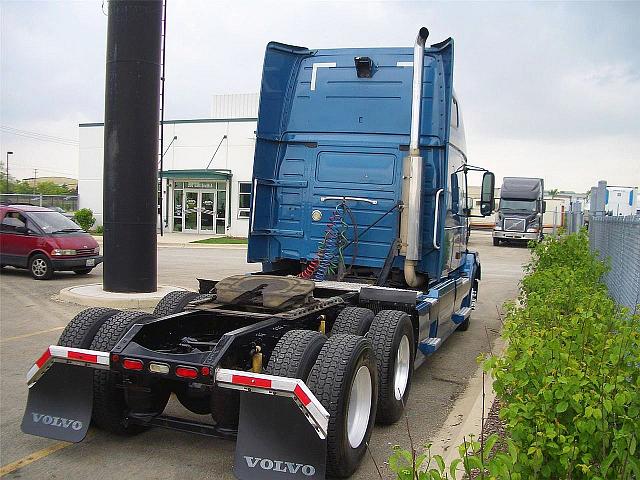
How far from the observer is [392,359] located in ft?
18.1

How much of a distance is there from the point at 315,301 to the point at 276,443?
1991mm

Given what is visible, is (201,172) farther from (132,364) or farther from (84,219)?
(132,364)

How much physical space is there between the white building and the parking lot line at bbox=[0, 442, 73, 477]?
28.8 m

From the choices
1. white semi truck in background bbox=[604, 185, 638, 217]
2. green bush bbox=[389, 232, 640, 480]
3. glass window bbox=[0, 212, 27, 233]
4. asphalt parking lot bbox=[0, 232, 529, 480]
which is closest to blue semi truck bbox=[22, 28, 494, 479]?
asphalt parking lot bbox=[0, 232, 529, 480]

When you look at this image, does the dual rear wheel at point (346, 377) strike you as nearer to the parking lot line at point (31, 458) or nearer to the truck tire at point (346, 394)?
the truck tire at point (346, 394)

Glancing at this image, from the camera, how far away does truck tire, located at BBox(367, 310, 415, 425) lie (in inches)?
214

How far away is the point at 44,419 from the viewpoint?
15.2 ft

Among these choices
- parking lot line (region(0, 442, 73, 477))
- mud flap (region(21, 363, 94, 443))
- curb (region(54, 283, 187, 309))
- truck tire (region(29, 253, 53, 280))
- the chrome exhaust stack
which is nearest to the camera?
parking lot line (region(0, 442, 73, 477))

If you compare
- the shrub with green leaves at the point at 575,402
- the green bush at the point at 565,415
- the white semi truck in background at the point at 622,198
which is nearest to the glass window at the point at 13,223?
the shrub with green leaves at the point at 575,402

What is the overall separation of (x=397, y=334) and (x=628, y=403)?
2524mm

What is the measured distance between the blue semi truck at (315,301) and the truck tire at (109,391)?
1 centimetres

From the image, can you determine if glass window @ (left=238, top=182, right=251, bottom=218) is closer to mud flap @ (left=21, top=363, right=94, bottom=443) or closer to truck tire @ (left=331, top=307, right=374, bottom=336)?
truck tire @ (left=331, top=307, right=374, bottom=336)

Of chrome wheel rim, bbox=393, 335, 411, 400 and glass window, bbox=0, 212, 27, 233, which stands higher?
glass window, bbox=0, 212, 27, 233

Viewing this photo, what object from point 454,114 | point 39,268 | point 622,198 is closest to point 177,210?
point 39,268
